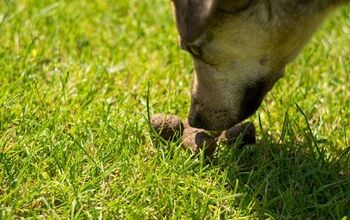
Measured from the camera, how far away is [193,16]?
311 centimetres

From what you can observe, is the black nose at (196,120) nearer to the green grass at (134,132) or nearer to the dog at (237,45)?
the dog at (237,45)

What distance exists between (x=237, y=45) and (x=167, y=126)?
0.69 m

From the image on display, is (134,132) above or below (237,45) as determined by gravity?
below

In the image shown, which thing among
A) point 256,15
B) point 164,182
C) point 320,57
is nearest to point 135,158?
point 164,182

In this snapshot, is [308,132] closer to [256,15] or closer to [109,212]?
[256,15]

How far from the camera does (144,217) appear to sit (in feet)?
10.8

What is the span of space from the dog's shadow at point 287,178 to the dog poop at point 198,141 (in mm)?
68

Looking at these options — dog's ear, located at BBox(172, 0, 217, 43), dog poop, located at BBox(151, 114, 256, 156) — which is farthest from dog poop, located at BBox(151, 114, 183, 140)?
dog's ear, located at BBox(172, 0, 217, 43)

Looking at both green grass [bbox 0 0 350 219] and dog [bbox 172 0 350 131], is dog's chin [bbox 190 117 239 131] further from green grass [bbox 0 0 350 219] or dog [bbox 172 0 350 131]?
green grass [bbox 0 0 350 219]

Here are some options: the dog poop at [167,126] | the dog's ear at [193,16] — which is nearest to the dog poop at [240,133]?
the dog poop at [167,126]

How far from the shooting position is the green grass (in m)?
3.41

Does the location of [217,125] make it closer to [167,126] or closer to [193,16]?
[167,126]

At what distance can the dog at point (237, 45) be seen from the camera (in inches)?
128

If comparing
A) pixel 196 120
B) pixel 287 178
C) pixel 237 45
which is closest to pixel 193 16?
pixel 237 45
